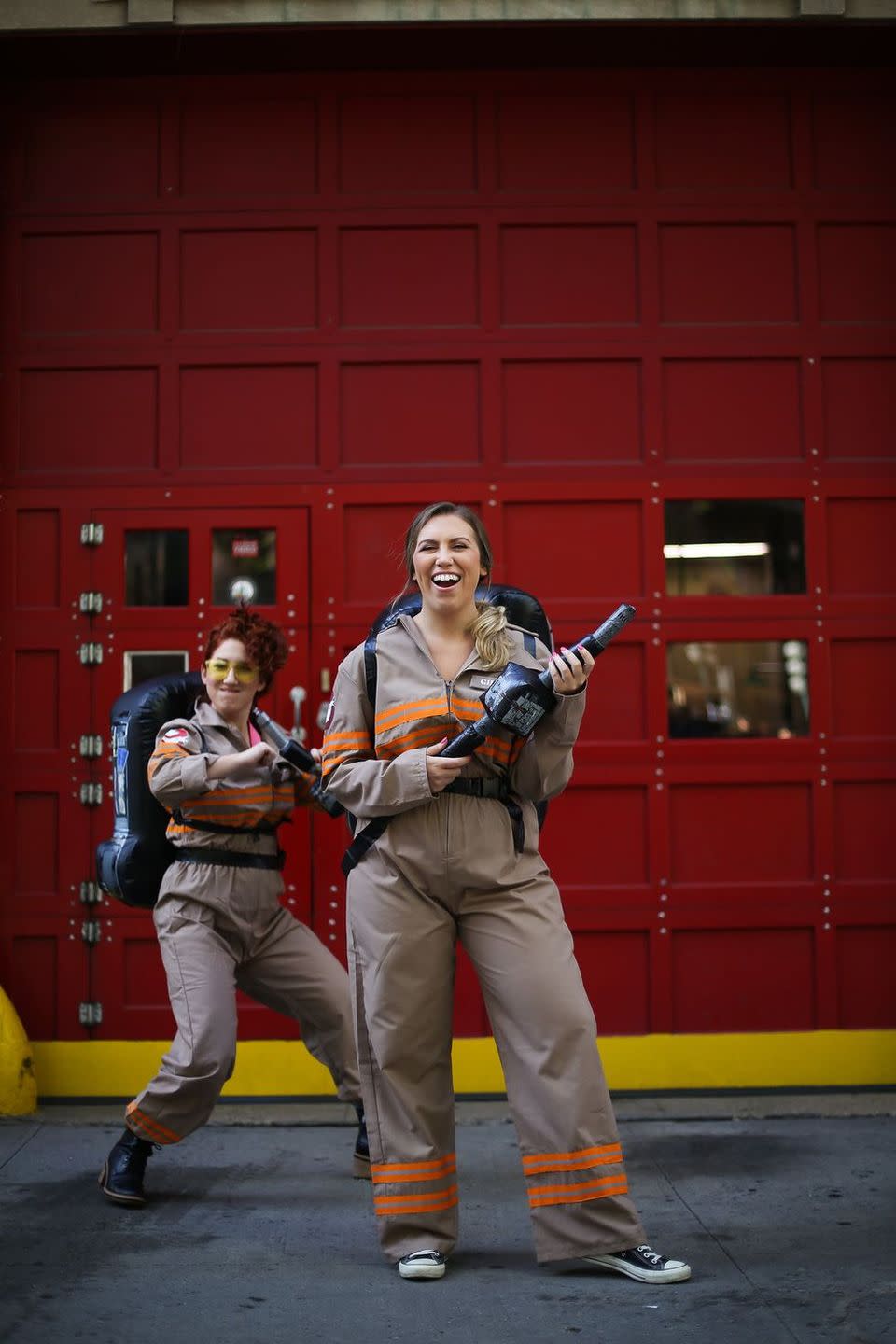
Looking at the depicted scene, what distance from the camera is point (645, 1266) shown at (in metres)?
3.71

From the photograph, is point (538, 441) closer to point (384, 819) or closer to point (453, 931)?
point (384, 819)

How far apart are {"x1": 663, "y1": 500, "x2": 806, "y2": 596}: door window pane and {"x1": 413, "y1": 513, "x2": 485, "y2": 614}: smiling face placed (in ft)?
7.92

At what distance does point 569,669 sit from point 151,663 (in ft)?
9.66

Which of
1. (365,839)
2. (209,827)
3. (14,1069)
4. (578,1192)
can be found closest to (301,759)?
(209,827)

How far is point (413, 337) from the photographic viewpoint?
6.25 meters

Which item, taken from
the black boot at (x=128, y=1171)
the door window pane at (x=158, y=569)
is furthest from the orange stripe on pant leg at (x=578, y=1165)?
the door window pane at (x=158, y=569)

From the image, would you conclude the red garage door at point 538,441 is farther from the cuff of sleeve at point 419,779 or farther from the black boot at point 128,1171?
the cuff of sleeve at point 419,779

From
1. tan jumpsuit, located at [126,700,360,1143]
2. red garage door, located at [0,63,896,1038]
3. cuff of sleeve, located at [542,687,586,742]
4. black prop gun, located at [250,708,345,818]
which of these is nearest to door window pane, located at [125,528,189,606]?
red garage door, located at [0,63,896,1038]

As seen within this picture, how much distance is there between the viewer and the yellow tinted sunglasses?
4.79 metres

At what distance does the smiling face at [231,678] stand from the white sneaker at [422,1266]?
191cm

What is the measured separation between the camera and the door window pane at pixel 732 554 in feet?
20.3

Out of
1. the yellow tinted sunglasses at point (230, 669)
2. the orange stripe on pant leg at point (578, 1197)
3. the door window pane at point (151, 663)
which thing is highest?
the door window pane at point (151, 663)

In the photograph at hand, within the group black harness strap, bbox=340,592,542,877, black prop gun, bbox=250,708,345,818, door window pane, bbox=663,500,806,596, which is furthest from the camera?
door window pane, bbox=663,500,806,596

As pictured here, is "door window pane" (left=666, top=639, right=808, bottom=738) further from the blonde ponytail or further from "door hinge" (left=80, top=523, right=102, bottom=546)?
"door hinge" (left=80, top=523, right=102, bottom=546)
